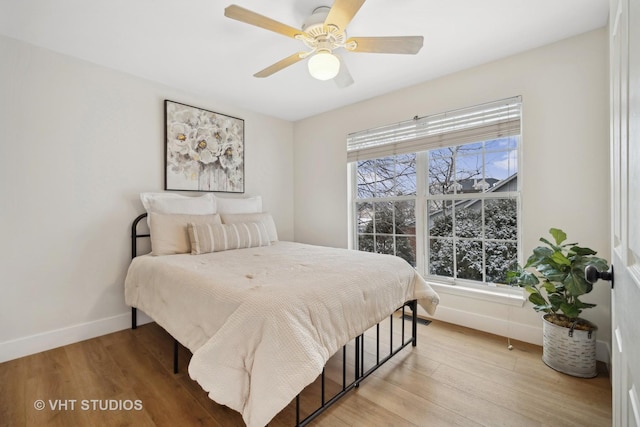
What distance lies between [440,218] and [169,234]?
2638mm

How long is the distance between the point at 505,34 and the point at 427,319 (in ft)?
8.41

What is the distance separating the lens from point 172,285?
1809 mm

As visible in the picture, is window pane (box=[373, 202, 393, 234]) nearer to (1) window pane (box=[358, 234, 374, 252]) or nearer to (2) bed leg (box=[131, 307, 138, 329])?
(1) window pane (box=[358, 234, 374, 252])

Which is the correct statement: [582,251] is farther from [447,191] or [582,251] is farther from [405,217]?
[405,217]

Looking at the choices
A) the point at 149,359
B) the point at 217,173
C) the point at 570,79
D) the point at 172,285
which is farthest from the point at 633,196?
the point at 217,173

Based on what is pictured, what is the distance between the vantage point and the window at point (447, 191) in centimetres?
254

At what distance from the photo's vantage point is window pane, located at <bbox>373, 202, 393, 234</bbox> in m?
3.30

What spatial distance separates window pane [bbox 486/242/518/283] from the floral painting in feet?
9.46

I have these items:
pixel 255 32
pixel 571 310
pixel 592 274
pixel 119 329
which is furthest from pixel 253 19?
pixel 119 329

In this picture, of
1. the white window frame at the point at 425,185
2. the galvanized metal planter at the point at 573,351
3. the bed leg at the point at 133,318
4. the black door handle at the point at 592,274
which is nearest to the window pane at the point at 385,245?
the white window frame at the point at 425,185

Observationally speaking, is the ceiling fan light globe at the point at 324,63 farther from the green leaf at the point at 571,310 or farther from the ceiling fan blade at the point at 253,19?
the green leaf at the point at 571,310

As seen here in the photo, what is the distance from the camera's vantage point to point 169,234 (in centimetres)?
250

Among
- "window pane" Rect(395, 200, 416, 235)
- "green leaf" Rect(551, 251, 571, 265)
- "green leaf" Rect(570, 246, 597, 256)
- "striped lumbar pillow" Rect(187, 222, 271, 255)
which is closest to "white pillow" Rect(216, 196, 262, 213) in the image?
"striped lumbar pillow" Rect(187, 222, 271, 255)

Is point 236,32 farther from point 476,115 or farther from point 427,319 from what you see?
point 427,319
